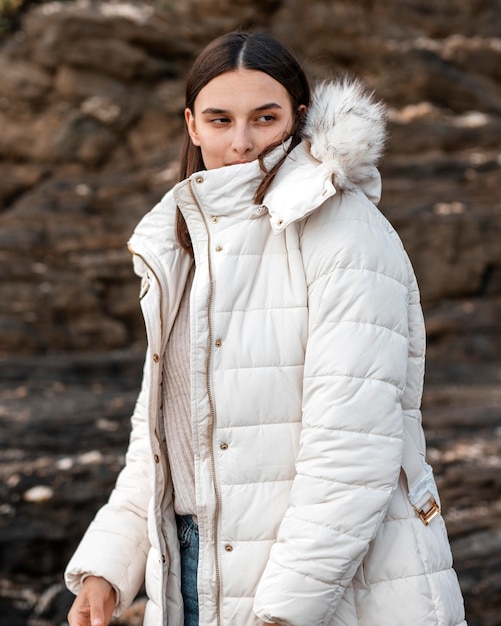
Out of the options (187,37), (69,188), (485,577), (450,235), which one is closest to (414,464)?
(485,577)

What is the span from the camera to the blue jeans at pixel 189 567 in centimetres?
181

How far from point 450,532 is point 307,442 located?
2828 millimetres

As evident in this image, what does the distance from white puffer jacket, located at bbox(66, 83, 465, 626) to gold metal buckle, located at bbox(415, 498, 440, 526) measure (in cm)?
1

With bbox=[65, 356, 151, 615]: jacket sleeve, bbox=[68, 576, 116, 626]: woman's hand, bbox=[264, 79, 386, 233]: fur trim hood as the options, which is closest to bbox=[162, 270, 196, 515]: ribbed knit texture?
bbox=[65, 356, 151, 615]: jacket sleeve

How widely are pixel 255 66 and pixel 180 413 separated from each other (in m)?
0.89

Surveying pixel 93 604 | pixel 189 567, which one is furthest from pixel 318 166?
pixel 93 604

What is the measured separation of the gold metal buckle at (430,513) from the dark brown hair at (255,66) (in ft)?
2.70

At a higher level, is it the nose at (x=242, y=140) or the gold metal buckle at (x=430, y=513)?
the nose at (x=242, y=140)

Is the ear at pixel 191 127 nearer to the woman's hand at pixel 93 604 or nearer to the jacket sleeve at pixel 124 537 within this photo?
the jacket sleeve at pixel 124 537

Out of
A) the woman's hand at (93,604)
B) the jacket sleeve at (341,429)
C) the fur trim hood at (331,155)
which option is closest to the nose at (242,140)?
the fur trim hood at (331,155)

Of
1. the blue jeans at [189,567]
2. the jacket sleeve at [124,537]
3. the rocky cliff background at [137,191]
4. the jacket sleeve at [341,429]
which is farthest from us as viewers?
the rocky cliff background at [137,191]

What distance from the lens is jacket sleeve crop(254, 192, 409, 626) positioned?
58.9 inches

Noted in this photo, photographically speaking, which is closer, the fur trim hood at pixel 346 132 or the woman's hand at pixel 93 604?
the fur trim hood at pixel 346 132

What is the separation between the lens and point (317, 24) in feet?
23.4
